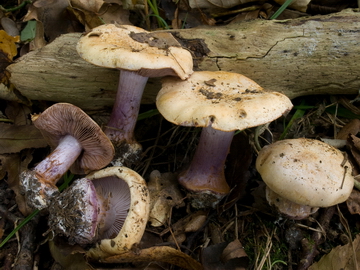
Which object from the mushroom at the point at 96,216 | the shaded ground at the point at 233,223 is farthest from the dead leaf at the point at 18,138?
the mushroom at the point at 96,216

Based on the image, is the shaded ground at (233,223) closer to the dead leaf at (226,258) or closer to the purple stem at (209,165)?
the dead leaf at (226,258)

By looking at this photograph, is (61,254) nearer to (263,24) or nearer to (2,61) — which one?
(2,61)

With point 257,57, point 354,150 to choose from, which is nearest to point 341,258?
point 354,150

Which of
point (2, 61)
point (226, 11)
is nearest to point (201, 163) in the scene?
point (226, 11)

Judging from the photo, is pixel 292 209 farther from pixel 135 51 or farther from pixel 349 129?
pixel 135 51

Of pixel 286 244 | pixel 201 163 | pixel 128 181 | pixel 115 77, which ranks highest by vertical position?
pixel 115 77

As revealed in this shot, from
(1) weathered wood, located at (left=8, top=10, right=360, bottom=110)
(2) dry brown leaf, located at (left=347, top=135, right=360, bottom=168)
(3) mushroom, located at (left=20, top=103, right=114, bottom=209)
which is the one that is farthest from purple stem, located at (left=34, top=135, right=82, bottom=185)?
(2) dry brown leaf, located at (left=347, top=135, right=360, bottom=168)
